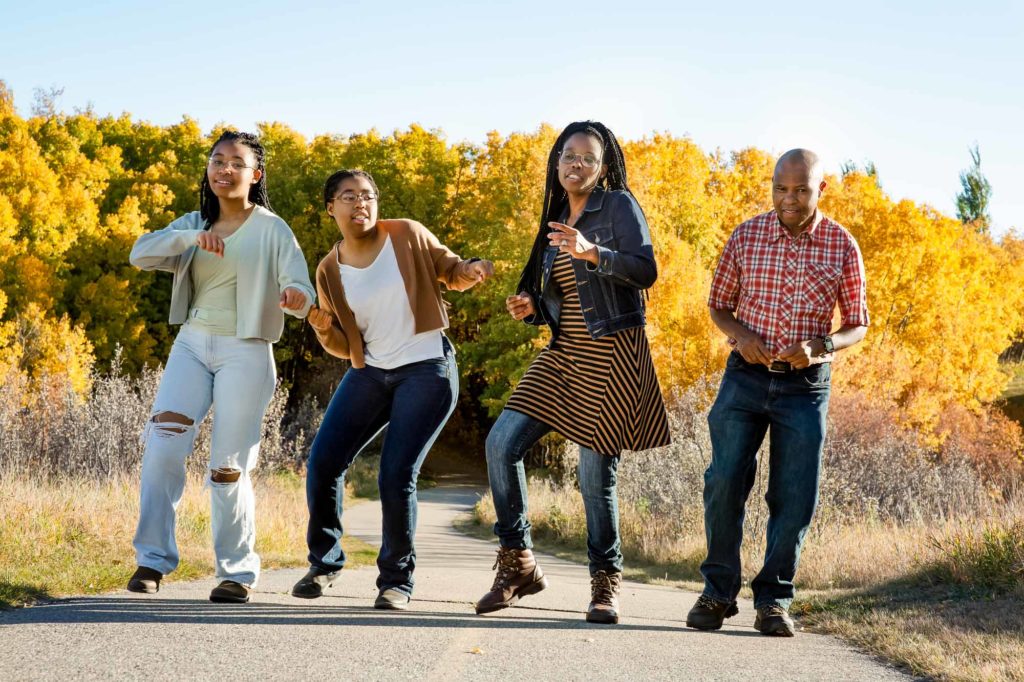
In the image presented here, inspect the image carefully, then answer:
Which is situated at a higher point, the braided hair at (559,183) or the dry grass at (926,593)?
the braided hair at (559,183)

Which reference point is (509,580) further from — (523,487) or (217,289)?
(217,289)

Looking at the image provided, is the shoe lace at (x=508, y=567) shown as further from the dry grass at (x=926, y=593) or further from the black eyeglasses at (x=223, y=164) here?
the black eyeglasses at (x=223, y=164)

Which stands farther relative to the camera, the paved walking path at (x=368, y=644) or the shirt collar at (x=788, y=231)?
the shirt collar at (x=788, y=231)

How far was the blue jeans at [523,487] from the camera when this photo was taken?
17.5 feet

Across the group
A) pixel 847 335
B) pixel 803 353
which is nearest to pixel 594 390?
pixel 803 353

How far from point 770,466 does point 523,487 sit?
121 centimetres

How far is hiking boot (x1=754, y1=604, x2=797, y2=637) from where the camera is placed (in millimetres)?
5234

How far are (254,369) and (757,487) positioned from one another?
8445 mm

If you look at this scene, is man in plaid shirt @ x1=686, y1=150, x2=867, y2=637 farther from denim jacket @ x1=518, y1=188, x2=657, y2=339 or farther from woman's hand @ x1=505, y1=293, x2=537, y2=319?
woman's hand @ x1=505, y1=293, x2=537, y2=319

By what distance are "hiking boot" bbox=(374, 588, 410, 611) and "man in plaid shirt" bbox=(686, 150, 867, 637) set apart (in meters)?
1.41

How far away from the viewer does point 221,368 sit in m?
5.58

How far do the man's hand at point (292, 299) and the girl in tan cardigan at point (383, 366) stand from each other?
17 cm

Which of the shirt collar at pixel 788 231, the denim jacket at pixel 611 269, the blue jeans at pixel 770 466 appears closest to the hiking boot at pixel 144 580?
the denim jacket at pixel 611 269

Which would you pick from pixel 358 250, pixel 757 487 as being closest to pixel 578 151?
pixel 358 250
